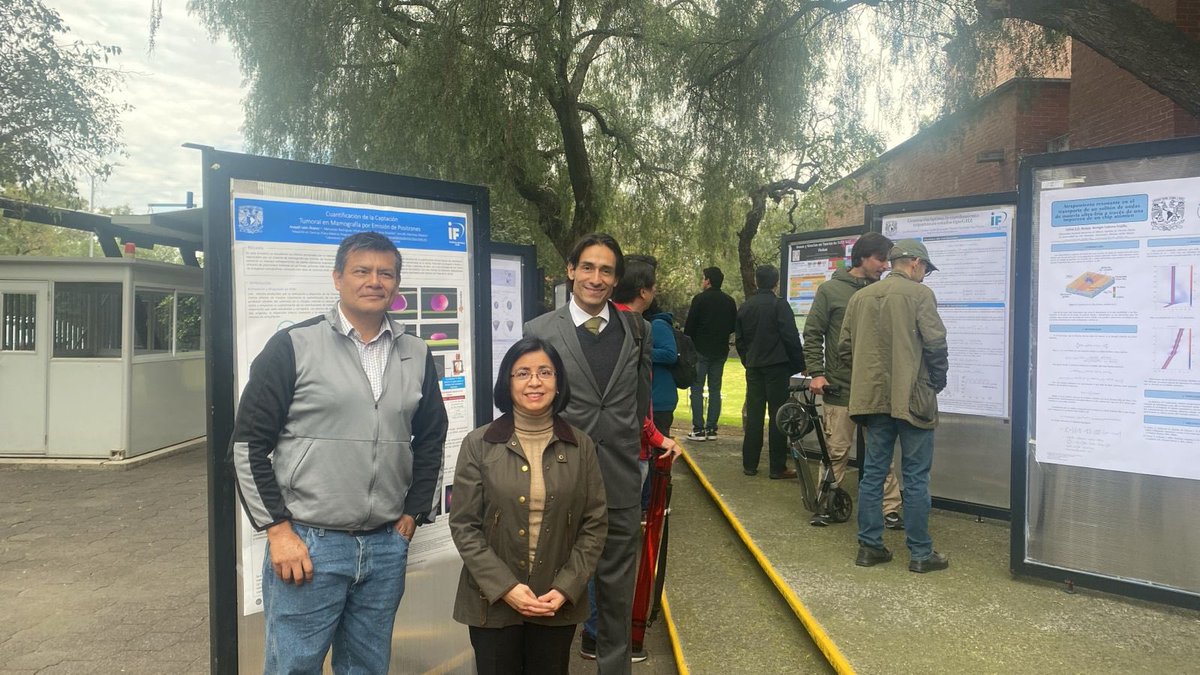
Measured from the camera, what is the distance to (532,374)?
2537 mm

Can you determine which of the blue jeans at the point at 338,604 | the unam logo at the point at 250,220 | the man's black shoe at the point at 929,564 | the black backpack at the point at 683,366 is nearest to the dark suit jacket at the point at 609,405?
the blue jeans at the point at 338,604

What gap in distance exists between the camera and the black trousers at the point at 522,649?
2479 mm

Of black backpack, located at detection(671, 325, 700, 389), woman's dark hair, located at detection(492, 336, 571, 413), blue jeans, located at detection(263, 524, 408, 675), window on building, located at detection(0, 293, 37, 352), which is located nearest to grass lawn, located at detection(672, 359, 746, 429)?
black backpack, located at detection(671, 325, 700, 389)

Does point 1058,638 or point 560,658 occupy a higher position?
point 560,658

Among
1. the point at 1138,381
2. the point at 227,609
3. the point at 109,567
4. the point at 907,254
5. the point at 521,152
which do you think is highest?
the point at 521,152

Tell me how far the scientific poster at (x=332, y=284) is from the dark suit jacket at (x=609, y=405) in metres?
0.37

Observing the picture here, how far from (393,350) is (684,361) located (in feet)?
8.74

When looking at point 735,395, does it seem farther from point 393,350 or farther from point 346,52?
point 393,350

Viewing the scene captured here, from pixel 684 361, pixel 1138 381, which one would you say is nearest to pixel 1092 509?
pixel 1138 381

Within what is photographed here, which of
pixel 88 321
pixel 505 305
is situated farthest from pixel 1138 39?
pixel 88 321

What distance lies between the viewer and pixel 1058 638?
3.54 metres

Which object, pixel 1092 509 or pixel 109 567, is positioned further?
pixel 109 567

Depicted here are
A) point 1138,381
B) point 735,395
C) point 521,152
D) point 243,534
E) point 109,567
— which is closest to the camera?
point 243,534

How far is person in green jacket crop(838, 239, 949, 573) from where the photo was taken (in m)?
4.38
